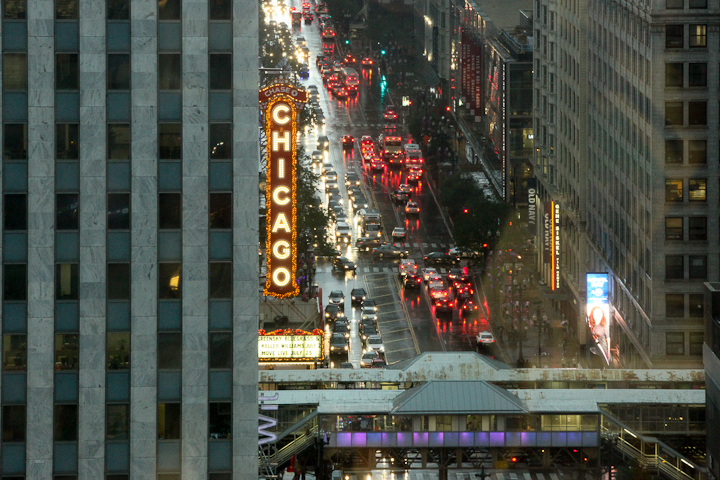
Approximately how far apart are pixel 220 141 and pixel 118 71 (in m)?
5.03

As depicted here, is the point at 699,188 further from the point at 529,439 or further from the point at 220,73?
the point at 220,73

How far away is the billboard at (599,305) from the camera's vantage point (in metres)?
126

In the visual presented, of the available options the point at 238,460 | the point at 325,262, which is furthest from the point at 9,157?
the point at 325,262

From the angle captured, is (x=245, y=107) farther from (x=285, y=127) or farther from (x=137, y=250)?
(x=285, y=127)

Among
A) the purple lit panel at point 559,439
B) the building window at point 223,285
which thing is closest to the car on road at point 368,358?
the purple lit panel at point 559,439

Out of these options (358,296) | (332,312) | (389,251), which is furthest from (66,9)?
(389,251)

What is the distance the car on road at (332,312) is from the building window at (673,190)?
44576 mm

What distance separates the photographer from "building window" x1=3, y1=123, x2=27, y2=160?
64000 mm

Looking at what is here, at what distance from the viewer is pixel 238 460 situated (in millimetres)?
64188

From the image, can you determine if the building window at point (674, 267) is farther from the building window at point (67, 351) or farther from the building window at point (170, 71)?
the building window at point (67, 351)

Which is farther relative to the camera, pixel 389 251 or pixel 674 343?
pixel 389 251

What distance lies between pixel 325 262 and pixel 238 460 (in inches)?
4582

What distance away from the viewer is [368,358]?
13462 cm

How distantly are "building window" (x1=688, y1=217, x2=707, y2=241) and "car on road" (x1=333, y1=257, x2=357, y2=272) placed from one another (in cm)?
6241
